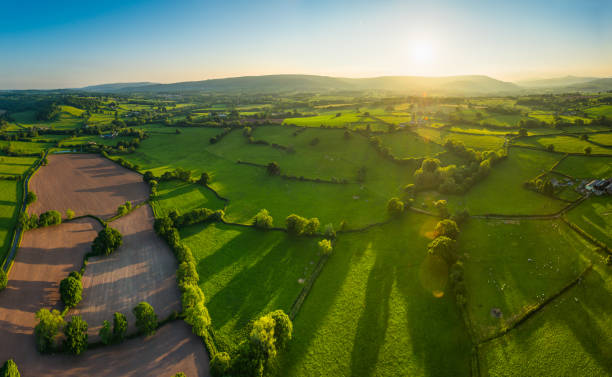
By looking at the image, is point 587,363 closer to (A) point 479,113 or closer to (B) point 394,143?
(B) point 394,143

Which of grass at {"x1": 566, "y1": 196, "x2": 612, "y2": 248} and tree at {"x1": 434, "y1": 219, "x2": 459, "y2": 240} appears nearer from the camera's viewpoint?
grass at {"x1": 566, "y1": 196, "x2": 612, "y2": 248}

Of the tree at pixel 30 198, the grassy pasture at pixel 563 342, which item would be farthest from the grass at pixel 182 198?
the grassy pasture at pixel 563 342

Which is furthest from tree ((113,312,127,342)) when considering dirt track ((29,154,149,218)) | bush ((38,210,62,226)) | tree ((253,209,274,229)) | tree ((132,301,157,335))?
bush ((38,210,62,226))

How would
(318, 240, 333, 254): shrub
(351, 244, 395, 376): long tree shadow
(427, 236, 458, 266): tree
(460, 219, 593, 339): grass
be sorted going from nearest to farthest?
(351, 244, 395, 376): long tree shadow
(460, 219, 593, 339): grass
(427, 236, 458, 266): tree
(318, 240, 333, 254): shrub

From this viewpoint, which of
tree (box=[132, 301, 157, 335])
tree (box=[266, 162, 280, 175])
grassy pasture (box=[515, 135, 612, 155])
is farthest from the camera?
tree (box=[266, 162, 280, 175])

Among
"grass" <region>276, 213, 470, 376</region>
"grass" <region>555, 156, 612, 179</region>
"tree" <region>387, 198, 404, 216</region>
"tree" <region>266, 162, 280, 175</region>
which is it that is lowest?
"grass" <region>276, 213, 470, 376</region>

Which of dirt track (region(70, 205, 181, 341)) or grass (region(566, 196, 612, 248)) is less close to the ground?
grass (region(566, 196, 612, 248))

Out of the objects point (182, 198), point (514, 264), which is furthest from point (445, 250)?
point (182, 198)

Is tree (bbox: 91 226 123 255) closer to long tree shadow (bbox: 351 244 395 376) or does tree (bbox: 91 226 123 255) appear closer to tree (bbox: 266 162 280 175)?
tree (bbox: 266 162 280 175)
